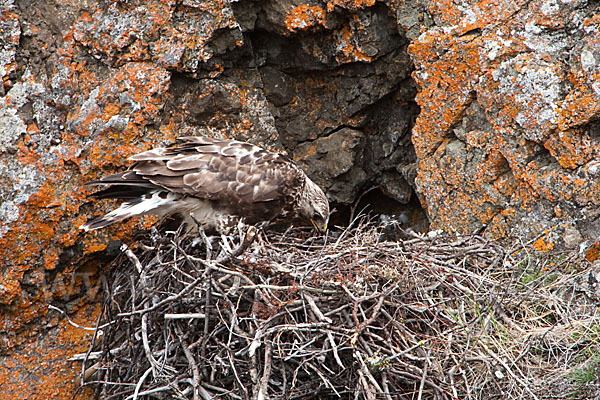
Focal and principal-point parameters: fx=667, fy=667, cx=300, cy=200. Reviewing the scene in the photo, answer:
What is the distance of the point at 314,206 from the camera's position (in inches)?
172

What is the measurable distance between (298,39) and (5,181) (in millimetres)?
2104

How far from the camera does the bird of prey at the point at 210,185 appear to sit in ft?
12.2

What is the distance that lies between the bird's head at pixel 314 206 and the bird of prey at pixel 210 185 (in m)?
0.02

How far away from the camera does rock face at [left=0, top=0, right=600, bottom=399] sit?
3.66 metres

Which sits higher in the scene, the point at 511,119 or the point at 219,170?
the point at 511,119

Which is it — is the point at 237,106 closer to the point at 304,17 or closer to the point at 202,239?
the point at 304,17

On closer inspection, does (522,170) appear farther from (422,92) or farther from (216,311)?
(216,311)

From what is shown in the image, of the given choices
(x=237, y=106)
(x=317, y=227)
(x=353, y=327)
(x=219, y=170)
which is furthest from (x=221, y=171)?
(x=353, y=327)

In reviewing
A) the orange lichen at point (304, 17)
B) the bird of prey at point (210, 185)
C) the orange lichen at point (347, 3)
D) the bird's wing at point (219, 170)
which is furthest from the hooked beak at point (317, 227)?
the orange lichen at point (347, 3)

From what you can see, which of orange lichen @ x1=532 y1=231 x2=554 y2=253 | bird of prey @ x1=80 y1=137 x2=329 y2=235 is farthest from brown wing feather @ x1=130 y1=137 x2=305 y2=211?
orange lichen @ x1=532 y1=231 x2=554 y2=253

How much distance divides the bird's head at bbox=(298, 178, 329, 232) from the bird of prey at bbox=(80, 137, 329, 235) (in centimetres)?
2

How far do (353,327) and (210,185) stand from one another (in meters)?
1.28

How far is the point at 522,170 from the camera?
380cm

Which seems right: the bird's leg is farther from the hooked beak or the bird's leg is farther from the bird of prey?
the hooked beak
